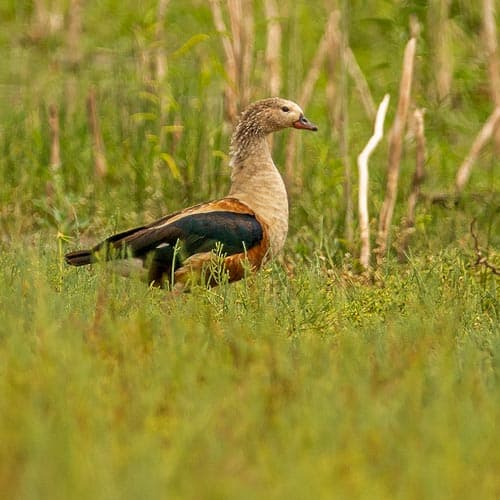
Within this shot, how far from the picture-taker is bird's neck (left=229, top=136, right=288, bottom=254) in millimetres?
6969

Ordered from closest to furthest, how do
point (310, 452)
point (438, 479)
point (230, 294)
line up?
point (438, 479)
point (310, 452)
point (230, 294)

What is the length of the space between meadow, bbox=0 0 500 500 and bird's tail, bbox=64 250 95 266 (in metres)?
0.04

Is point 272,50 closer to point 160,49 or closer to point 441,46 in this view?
point 160,49

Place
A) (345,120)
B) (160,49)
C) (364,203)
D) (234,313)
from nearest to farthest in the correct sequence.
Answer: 1. (234,313)
2. (364,203)
3. (345,120)
4. (160,49)

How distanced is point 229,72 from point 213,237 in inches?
89.2

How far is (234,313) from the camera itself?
5.42 meters

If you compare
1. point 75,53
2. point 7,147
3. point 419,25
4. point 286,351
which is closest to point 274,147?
point 419,25

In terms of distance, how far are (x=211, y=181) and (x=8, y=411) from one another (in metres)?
5.11

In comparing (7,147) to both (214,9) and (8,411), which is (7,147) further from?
(8,411)

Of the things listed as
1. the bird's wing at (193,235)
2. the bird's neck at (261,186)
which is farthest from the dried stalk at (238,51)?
the bird's wing at (193,235)

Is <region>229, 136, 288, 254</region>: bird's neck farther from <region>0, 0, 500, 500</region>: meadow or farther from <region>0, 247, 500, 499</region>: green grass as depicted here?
<region>0, 247, 500, 499</region>: green grass

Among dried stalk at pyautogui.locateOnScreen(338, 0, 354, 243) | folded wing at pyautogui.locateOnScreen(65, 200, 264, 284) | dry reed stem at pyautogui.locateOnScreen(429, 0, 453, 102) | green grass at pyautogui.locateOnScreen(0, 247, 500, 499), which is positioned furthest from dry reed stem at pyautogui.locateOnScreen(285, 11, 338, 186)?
green grass at pyautogui.locateOnScreen(0, 247, 500, 499)

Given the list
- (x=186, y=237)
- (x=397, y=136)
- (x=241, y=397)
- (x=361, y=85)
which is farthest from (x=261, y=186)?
(x=241, y=397)

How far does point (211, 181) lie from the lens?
8648 millimetres
